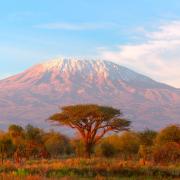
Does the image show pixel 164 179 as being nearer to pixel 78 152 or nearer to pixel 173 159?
pixel 173 159

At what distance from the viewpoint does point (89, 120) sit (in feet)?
172

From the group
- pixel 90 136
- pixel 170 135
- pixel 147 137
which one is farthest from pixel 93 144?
pixel 147 137

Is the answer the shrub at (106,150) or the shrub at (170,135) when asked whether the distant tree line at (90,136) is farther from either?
the shrub at (106,150)

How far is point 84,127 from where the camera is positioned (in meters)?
52.6

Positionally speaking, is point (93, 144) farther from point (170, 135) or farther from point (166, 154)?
point (166, 154)

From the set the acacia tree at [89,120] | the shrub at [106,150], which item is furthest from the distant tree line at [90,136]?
the shrub at [106,150]

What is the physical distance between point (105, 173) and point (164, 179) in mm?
3193

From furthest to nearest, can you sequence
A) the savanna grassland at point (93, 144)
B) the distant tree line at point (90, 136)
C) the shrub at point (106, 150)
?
the shrub at point (106, 150)
the distant tree line at point (90, 136)
the savanna grassland at point (93, 144)

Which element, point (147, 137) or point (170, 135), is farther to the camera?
point (147, 137)

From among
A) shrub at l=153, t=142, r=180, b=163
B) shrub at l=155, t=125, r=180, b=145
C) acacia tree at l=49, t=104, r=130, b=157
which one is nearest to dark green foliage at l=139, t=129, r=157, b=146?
shrub at l=155, t=125, r=180, b=145

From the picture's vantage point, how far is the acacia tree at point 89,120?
169 ft

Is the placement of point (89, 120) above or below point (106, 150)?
above

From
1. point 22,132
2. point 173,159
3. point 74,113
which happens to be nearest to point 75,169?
point 173,159

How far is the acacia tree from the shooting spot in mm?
51500
